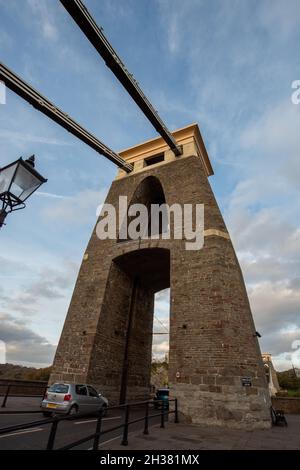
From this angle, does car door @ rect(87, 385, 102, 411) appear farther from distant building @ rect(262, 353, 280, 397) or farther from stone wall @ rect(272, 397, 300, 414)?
distant building @ rect(262, 353, 280, 397)

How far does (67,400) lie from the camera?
9781mm

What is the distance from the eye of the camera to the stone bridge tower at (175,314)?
10.5 meters

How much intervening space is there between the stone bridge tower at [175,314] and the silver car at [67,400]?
2.24 meters

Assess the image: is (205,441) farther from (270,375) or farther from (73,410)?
(270,375)

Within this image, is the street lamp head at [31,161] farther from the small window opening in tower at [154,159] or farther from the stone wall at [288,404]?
the stone wall at [288,404]

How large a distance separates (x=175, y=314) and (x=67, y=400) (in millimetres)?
5214

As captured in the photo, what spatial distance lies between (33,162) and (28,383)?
14.6m

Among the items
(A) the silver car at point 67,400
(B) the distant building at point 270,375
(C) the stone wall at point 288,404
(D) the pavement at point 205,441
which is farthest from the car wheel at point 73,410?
(B) the distant building at point 270,375

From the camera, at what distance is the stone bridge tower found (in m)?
10.5

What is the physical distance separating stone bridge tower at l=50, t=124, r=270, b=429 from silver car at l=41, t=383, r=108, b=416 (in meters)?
2.24

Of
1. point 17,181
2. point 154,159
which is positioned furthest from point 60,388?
point 154,159

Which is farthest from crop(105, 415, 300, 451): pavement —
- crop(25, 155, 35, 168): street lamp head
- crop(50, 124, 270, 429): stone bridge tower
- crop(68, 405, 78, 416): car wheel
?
crop(25, 155, 35, 168): street lamp head

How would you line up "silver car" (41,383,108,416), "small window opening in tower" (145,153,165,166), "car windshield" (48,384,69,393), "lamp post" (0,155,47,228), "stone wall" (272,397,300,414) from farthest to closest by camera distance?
1. "small window opening in tower" (145,153,165,166)
2. "stone wall" (272,397,300,414)
3. "car windshield" (48,384,69,393)
4. "silver car" (41,383,108,416)
5. "lamp post" (0,155,47,228)

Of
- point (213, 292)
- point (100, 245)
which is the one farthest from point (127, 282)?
point (213, 292)
